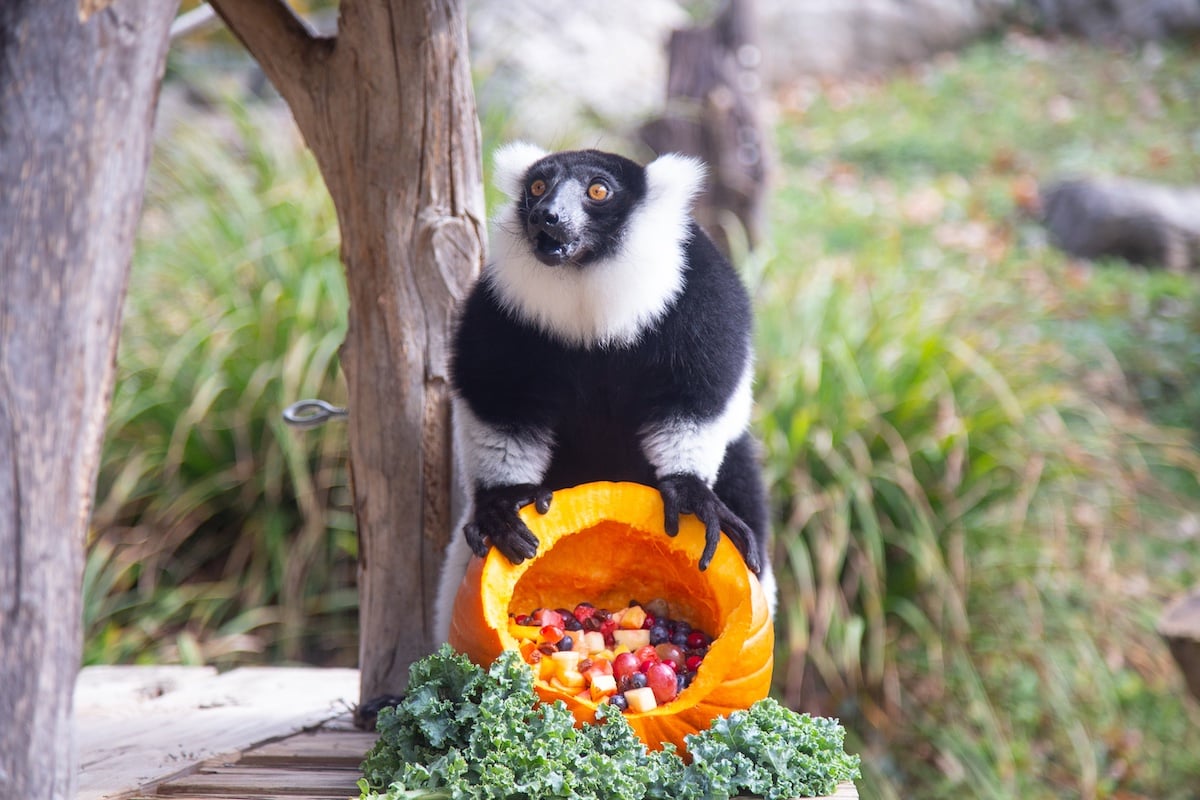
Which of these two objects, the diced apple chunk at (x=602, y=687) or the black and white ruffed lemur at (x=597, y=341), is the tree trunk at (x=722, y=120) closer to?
the black and white ruffed lemur at (x=597, y=341)

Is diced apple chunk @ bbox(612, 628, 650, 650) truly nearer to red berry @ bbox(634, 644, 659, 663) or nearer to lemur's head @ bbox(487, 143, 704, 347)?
red berry @ bbox(634, 644, 659, 663)

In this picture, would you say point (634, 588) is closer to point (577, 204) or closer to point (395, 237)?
point (577, 204)

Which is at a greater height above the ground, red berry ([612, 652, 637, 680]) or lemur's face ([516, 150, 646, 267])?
lemur's face ([516, 150, 646, 267])

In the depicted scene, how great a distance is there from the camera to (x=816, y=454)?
14.7 feet

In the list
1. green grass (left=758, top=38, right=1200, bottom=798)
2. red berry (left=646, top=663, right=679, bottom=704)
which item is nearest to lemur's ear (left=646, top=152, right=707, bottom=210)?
red berry (left=646, top=663, right=679, bottom=704)

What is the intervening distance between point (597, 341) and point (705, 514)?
464 millimetres

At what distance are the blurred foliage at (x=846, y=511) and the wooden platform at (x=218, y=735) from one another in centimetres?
94

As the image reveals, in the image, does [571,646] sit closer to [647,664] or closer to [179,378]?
[647,664]

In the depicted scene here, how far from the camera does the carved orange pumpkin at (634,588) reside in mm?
2262

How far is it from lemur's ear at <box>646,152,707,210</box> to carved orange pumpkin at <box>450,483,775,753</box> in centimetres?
69

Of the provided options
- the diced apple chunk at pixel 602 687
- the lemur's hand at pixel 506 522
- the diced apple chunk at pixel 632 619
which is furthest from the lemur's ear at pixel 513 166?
the diced apple chunk at pixel 602 687

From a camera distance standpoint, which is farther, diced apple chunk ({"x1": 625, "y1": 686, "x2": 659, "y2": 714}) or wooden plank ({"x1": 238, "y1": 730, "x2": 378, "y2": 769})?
wooden plank ({"x1": 238, "y1": 730, "x2": 378, "y2": 769})

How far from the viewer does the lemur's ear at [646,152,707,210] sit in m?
2.56

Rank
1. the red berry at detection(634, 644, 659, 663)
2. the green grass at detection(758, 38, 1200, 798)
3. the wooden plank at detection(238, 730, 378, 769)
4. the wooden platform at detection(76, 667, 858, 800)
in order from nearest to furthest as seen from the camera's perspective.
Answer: the red berry at detection(634, 644, 659, 663) < the wooden platform at detection(76, 667, 858, 800) < the wooden plank at detection(238, 730, 378, 769) < the green grass at detection(758, 38, 1200, 798)
